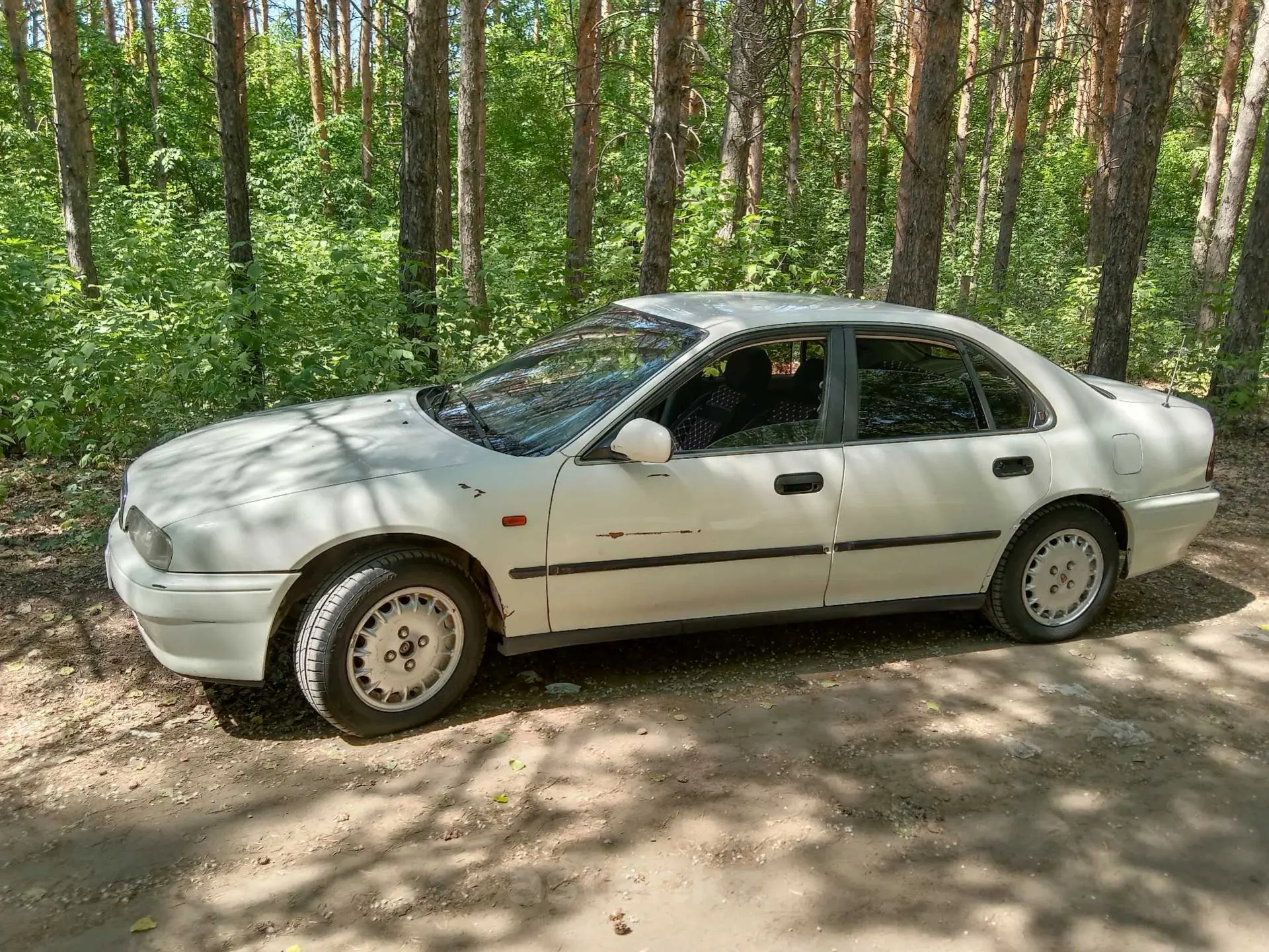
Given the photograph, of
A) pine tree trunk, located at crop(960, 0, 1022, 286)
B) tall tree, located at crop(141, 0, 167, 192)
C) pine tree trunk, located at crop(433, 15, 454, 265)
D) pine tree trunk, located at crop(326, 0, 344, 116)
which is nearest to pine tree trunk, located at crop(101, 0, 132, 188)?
tall tree, located at crop(141, 0, 167, 192)

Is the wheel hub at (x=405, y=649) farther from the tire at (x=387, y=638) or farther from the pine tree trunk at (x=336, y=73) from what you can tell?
the pine tree trunk at (x=336, y=73)

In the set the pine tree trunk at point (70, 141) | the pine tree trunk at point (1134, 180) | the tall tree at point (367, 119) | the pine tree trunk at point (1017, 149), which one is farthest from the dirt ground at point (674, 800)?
the tall tree at point (367, 119)

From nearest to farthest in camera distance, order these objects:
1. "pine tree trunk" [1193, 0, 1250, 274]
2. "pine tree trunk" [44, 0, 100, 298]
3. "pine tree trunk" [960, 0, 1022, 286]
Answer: "pine tree trunk" [44, 0, 100, 298]
"pine tree trunk" [1193, 0, 1250, 274]
"pine tree trunk" [960, 0, 1022, 286]

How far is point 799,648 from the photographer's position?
484 centimetres

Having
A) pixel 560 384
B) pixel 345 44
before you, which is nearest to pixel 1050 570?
pixel 560 384

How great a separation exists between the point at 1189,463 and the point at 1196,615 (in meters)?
0.92

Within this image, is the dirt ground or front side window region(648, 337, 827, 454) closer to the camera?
the dirt ground

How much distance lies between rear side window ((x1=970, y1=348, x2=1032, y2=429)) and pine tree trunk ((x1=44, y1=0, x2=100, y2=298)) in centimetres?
827

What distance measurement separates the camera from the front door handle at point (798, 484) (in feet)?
13.9

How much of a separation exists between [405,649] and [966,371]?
2.87 meters

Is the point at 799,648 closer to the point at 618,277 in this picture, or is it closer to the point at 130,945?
the point at 130,945

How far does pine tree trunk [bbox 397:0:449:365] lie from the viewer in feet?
27.1

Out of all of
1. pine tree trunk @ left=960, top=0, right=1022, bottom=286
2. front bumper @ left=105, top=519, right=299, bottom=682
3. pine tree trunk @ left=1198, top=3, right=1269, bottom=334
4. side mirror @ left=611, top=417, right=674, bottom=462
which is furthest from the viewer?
pine tree trunk @ left=960, top=0, right=1022, bottom=286

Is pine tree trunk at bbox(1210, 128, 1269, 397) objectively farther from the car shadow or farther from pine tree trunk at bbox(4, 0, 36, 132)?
pine tree trunk at bbox(4, 0, 36, 132)
